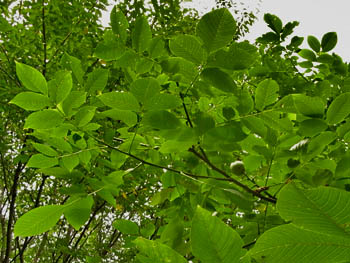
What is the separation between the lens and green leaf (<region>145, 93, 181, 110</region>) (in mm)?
791

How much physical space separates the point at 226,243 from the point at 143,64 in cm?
67

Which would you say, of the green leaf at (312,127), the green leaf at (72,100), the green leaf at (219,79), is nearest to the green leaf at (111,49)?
the green leaf at (72,100)

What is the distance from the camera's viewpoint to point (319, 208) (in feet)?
0.89

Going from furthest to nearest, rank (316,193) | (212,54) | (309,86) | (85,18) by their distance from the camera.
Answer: (85,18)
(309,86)
(212,54)
(316,193)

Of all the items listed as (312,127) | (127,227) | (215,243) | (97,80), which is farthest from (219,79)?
(127,227)

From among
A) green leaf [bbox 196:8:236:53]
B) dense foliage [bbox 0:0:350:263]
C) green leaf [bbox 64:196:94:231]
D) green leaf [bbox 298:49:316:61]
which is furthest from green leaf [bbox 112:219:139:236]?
green leaf [bbox 298:49:316:61]

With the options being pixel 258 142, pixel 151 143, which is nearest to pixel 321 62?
pixel 258 142

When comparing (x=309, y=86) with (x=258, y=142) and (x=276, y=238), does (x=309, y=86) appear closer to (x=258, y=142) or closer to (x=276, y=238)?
(x=258, y=142)

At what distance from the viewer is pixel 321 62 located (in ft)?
4.83

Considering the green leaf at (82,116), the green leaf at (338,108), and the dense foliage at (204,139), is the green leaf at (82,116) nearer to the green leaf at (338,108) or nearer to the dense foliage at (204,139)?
the dense foliage at (204,139)

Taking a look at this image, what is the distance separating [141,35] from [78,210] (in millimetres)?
509

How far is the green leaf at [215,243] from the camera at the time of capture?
33cm

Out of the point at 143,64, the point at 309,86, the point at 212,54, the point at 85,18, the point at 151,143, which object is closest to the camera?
the point at 212,54

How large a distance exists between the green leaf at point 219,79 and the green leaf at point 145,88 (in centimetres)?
12
